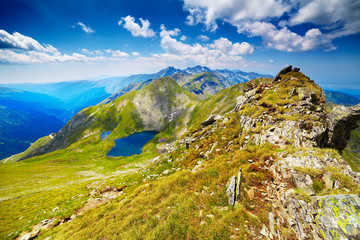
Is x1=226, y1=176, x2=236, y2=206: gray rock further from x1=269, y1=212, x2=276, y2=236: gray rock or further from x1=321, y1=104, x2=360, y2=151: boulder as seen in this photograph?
x1=321, y1=104, x2=360, y2=151: boulder

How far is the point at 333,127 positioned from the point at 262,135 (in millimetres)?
9333

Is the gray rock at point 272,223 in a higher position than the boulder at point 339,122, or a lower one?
lower

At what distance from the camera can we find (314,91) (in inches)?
1057

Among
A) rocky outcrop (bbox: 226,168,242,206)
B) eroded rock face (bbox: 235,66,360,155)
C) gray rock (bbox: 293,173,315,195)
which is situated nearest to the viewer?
gray rock (bbox: 293,173,315,195)

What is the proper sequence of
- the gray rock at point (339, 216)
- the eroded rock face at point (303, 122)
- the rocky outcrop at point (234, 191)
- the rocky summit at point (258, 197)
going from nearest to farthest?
the gray rock at point (339, 216)
the rocky summit at point (258, 197)
the rocky outcrop at point (234, 191)
the eroded rock face at point (303, 122)

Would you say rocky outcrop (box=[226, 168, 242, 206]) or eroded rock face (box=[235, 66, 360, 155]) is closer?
rocky outcrop (box=[226, 168, 242, 206])

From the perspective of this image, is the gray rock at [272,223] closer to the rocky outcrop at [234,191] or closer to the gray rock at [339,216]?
the gray rock at [339,216]

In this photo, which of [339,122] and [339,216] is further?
[339,122]

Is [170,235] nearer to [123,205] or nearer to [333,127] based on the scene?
[123,205]

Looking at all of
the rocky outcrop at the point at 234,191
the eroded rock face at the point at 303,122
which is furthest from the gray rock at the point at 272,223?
the eroded rock face at the point at 303,122

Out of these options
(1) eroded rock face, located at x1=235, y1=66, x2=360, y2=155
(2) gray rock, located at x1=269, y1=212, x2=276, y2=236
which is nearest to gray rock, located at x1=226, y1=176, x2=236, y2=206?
(2) gray rock, located at x1=269, y1=212, x2=276, y2=236

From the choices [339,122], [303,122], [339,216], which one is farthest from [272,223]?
[339,122]

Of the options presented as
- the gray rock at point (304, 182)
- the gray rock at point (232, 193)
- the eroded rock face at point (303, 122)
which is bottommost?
the gray rock at point (232, 193)

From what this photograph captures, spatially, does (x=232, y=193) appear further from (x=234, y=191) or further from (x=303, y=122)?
(x=303, y=122)
